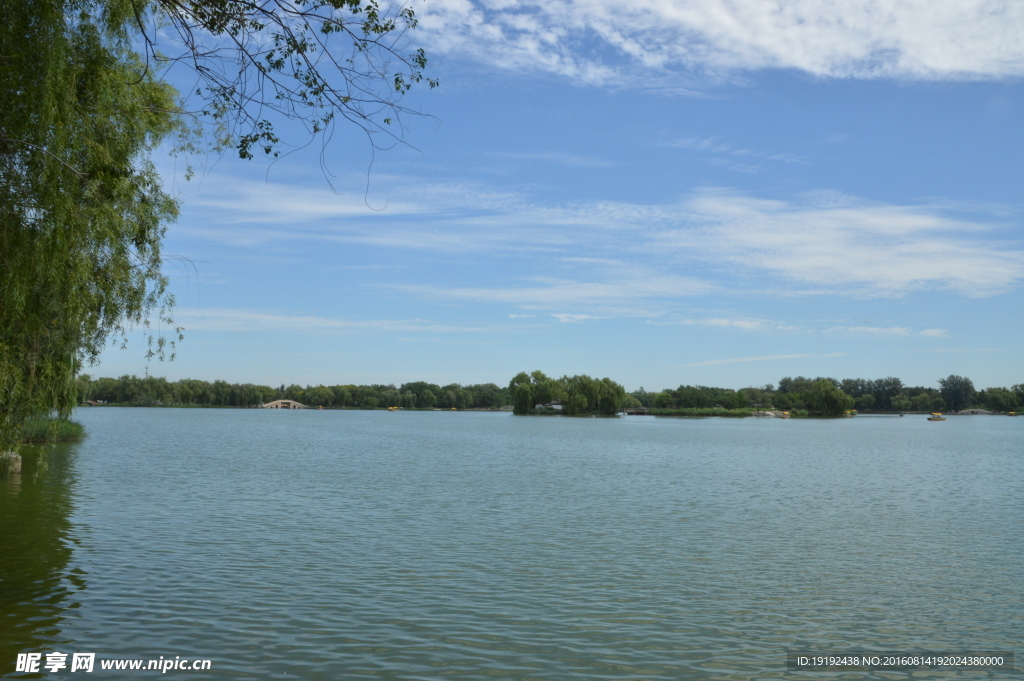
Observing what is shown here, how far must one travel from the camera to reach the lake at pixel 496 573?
955 cm

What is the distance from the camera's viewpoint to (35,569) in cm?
1337

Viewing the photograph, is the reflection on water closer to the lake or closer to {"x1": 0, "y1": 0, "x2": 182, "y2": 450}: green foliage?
the lake

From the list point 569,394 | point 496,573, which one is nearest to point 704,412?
point 569,394

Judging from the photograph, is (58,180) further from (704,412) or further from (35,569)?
(704,412)

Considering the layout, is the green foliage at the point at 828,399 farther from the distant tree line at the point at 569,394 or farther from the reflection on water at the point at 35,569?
the reflection on water at the point at 35,569

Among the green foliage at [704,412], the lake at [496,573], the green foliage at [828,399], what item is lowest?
the lake at [496,573]

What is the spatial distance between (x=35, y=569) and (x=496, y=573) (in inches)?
336

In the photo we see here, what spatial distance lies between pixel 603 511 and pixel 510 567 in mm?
8086

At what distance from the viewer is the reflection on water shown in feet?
32.3

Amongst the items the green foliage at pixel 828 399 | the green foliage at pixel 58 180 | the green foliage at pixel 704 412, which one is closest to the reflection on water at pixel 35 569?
the green foliage at pixel 58 180

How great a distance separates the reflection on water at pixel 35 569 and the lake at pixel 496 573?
0.21 ft

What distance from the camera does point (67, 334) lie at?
10.5 metres

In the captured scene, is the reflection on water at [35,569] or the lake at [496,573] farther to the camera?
the reflection on water at [35,569]

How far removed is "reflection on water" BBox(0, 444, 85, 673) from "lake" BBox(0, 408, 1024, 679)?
65 mm
